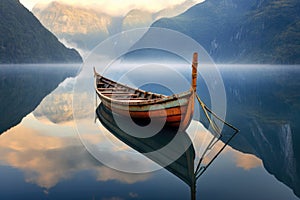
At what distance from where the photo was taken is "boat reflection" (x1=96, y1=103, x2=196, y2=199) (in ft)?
39.9

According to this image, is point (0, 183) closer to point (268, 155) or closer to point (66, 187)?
point (66, 187)

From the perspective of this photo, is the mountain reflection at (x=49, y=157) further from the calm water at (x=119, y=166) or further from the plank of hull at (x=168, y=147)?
the plank of hull at (x=168, y=147)

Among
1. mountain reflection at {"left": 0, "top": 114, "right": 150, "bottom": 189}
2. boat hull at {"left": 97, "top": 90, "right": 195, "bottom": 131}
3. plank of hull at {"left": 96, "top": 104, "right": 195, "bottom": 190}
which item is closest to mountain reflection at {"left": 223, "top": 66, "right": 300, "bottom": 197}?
plank of hull at {"left": 96, "top": 104, "right": 195, "bottom": 190}

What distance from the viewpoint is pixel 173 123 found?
17125 mm

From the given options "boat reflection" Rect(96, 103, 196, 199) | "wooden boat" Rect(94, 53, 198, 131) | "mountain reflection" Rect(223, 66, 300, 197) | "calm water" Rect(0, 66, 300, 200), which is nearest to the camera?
"calm water" Rect(0, 66, 300, 200)

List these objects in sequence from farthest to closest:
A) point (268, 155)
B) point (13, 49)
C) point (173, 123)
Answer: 1. point (13, 49)
2. point (173, 123)
3. point (268, 155)

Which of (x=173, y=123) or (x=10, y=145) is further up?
(x=173, y=123)

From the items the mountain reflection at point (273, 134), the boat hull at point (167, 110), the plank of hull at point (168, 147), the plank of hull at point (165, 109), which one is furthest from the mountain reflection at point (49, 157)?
the mountain reflection at point (273, 134)

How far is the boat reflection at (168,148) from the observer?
12.2 meters

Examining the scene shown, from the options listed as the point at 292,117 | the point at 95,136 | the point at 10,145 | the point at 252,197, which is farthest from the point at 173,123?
the point at 292,117

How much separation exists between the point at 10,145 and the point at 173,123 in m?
9.88

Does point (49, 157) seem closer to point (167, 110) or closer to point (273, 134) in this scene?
point (167, 110)

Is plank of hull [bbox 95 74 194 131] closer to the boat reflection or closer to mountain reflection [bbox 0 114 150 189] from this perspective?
the boat reflection

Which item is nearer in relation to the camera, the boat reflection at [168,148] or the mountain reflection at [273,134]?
the boat reflection at [168,148]
